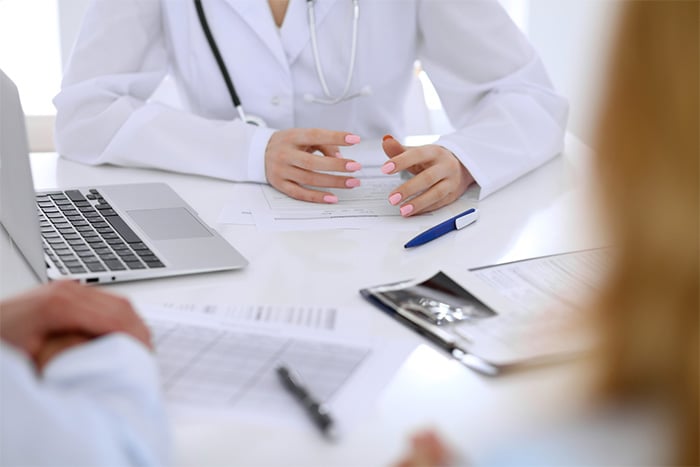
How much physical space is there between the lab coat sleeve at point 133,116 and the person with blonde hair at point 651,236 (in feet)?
3.12

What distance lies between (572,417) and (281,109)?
1.18 meters

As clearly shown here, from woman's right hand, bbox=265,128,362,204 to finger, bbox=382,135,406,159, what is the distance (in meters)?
0.05

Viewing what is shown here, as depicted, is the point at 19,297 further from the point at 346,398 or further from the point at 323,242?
the point at 323,242

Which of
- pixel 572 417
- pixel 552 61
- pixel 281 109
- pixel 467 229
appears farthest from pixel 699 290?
pixel 552 61

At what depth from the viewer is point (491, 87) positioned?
1.57m

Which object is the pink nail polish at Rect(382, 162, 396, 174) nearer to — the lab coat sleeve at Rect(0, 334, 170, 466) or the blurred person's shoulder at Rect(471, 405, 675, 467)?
the lab coat sleeve at Rect(0, 334, 170, 466)

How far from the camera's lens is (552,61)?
291 cm

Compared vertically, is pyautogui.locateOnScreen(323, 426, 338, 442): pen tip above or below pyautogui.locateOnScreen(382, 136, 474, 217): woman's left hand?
above

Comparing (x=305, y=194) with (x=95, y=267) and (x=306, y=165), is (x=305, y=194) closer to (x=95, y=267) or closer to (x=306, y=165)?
(x=306, y=165)

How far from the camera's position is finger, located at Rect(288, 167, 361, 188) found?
1309 millimetres

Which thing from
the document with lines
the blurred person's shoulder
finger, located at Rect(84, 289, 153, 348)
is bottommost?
the document with lines

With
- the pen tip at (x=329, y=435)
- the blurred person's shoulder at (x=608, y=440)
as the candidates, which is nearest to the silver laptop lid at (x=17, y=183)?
the pen tip at (x=329, y=435)

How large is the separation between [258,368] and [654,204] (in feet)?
1.43

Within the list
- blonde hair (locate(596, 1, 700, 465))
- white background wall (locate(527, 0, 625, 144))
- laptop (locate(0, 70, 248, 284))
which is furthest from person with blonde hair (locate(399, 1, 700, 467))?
white background wall (locate(527, 0, 625, 144))
